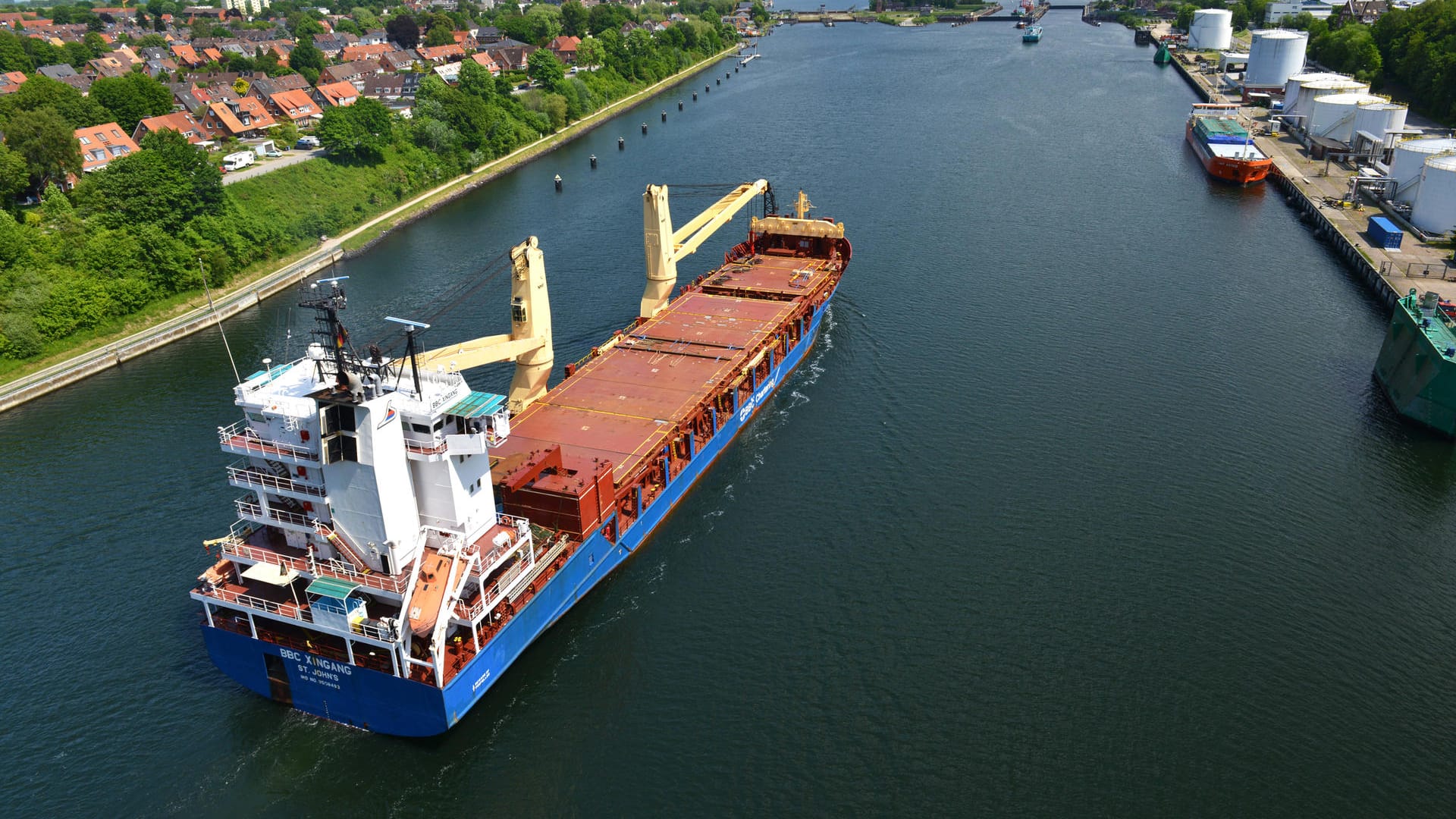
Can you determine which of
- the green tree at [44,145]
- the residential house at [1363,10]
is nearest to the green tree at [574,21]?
the green tree at [44,145]

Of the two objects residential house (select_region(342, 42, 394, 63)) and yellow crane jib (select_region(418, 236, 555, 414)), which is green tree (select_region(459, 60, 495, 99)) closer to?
residential house (select_region(342, 42, 394, 63))

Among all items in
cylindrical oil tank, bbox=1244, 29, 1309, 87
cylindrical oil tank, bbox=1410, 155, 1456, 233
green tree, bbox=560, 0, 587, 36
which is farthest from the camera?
green tree, bbox=560, 0, 587, 36

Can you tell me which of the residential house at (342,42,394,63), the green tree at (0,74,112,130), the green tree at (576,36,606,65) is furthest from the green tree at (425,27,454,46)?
the green tree at (0,74,112,130)

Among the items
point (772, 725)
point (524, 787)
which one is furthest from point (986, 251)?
point (524, 787)

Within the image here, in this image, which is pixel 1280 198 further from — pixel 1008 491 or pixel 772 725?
pixel 772 725

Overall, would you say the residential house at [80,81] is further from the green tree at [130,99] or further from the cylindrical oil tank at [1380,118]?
the cylindrical oil tank at [1380,118]

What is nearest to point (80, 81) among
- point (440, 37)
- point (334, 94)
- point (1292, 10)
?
point (334, 94)

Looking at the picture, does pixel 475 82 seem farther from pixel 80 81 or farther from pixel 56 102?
pixel 80 81

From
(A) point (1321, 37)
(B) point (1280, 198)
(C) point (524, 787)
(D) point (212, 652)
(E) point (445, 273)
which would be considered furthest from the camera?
(A) point (1321, 37)
